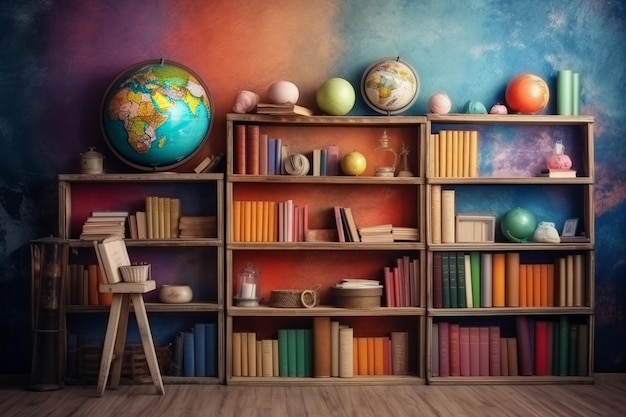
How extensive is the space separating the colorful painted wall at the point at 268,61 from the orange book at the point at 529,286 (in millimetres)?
593

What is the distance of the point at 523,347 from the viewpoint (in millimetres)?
5812

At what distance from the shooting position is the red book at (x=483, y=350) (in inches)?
228

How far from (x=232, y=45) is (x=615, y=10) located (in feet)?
9.57

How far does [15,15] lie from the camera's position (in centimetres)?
584

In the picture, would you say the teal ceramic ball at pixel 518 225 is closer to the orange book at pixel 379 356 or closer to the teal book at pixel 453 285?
the teal book at pixel 453 285

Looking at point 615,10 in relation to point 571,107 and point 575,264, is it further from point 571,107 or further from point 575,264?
point 575,264

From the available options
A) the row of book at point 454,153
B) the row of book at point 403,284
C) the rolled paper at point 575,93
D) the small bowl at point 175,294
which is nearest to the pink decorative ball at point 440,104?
the row of book at point 454,153

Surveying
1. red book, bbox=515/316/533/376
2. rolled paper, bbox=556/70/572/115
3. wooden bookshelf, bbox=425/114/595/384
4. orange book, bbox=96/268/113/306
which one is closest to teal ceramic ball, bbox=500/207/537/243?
wooden bookshelf, bbox=425/114/595/384

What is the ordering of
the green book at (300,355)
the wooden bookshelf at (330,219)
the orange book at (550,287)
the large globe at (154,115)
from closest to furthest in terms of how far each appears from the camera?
the large globe at (154,115) < the green book at (300,355) < the orange book at (550,287) < the wooden bookshelf at (330,219)

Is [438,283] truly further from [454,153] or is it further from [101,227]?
[101,227]

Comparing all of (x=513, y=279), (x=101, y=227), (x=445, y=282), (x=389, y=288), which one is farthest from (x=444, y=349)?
(x=101, y=227)

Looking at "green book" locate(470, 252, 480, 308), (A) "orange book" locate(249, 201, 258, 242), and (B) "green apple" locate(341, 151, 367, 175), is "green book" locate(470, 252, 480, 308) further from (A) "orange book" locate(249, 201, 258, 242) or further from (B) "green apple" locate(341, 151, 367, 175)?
(A) "orange book" locate(249, 201, 258, 242)

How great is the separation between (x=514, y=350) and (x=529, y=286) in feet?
1.59

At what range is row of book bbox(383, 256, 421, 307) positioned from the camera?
19.0 ft
